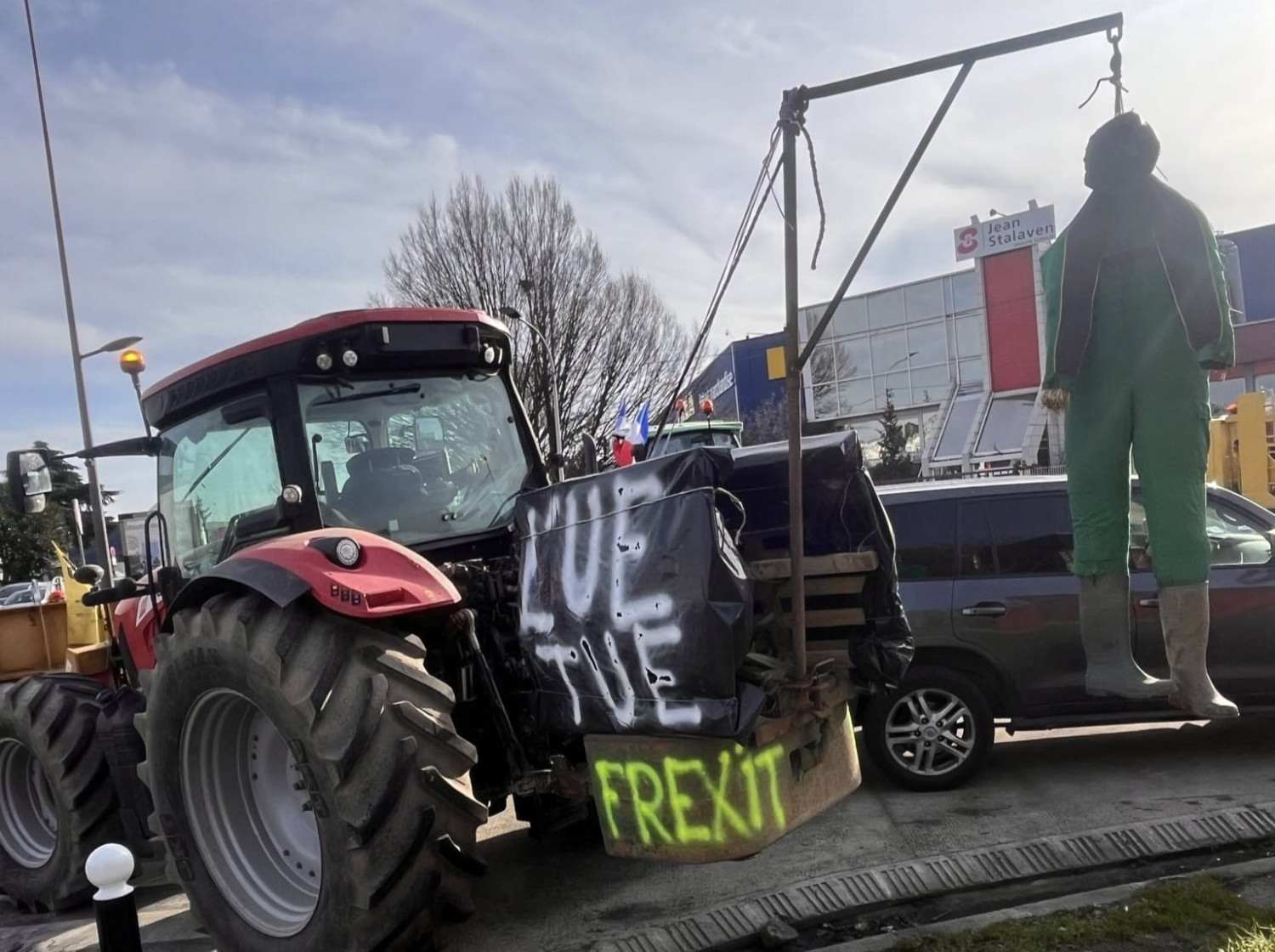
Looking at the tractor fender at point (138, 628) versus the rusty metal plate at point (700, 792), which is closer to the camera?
the rusty metal plate at point (700, 792)

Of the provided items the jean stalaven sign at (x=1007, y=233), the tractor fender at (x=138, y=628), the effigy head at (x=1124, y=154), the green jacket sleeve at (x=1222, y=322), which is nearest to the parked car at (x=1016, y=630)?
the green jacket sleeve at (x=1222, y=322)

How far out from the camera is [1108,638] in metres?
2.81

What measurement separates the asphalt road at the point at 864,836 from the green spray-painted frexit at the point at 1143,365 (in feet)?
7.06

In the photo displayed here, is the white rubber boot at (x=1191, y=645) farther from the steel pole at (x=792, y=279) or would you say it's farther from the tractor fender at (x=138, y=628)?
the tractor fender at (x=138, y=628)

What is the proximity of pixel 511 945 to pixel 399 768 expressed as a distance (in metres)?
1.19

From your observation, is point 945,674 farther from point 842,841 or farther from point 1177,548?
point 1177,548

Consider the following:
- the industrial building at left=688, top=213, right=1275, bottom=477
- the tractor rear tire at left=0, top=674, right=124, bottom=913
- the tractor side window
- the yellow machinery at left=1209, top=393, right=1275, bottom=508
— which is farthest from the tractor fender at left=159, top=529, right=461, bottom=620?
the industrial building at left=688, top=213, right=1275, bottom=477

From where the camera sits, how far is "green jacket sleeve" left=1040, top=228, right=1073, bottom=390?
107 inches

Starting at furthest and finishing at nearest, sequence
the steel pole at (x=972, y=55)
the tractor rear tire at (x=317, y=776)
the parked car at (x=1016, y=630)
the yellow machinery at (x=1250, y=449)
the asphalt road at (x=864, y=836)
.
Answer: the yellow machinery at (x=1250, y=449), the parked car at (x=1016, y=630), the asphalt road at (x=864, y=836), the tractor rear tire at (x=317, y=776), the steel pole at (x=972, y=55)

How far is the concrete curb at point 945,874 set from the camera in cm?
384

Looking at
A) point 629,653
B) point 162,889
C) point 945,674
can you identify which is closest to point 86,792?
point 162,889

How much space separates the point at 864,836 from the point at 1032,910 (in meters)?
1.19

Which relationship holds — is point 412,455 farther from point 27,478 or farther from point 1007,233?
point 1007,233

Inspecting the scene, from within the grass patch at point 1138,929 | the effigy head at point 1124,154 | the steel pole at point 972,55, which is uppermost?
the steel pole at point 972,55
